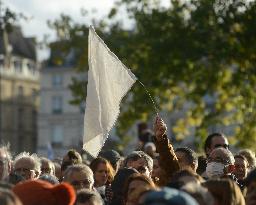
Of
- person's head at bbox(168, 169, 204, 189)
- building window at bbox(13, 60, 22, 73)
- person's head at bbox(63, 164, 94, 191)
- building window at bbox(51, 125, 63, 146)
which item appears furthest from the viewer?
building window at bbox(13, 60, 22, 73)

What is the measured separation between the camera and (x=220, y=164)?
1003 centimetres

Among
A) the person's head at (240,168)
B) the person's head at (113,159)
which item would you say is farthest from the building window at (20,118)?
the person's head at (240,168)

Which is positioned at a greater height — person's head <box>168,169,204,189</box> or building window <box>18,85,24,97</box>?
building window <box>18,85,24,97</box>

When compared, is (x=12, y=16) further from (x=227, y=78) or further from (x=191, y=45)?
(x=227, y=78)

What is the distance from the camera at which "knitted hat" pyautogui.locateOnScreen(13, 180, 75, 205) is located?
627cm

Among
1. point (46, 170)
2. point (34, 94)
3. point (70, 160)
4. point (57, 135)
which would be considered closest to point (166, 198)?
point (46, 170)

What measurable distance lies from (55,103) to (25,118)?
18.7 feet

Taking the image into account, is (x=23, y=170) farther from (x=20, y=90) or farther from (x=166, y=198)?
(x=20, y=90)

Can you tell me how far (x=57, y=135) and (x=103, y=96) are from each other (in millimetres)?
71187

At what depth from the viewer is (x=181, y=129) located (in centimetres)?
3522

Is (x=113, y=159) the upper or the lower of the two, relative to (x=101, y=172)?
upper

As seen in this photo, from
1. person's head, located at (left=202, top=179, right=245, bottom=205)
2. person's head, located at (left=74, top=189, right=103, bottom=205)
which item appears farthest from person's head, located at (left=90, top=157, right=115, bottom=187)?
person's head, located at (left=202, top=179, right=245, bottom=205)

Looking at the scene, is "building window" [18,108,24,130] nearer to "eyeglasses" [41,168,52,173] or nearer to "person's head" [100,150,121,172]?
"person's head" [100,150,121,172]

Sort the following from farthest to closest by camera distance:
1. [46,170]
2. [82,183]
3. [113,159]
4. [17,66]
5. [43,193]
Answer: [17,66], [113,159], [46,170], [82,183], [43,193]
